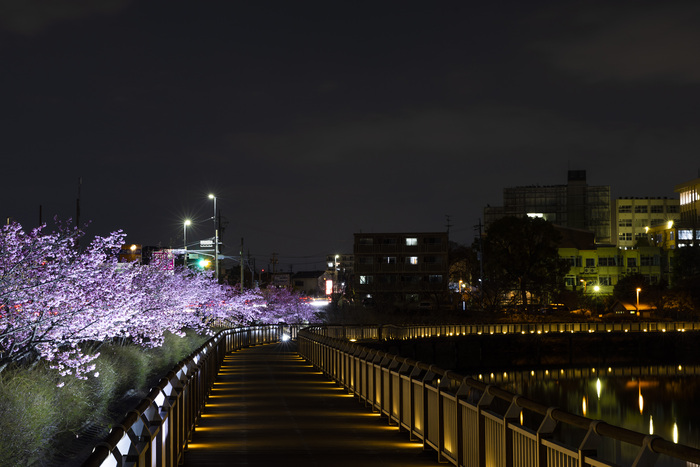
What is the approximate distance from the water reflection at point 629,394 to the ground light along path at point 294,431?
20.4 m

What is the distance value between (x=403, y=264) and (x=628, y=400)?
50659 mm

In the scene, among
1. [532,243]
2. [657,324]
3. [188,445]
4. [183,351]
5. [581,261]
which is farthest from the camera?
[581,261]

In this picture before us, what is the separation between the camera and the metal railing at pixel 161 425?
22.4 feet

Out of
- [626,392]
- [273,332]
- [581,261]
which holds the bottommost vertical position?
[626,392]

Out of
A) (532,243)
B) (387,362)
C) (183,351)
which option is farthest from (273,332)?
(387,362)

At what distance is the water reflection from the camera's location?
4700 cm

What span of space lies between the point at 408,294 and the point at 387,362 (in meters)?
86.5

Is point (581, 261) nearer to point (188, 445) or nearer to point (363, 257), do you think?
point (363, 257)

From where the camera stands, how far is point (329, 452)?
13.7 meters

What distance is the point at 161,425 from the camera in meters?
9.35

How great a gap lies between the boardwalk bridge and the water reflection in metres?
21.3

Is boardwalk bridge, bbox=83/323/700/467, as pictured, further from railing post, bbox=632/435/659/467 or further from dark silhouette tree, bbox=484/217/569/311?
dark silhouette tree, bbox=484/217/569/311

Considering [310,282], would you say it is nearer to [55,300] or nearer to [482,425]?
[55,300]

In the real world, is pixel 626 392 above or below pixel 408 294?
below
